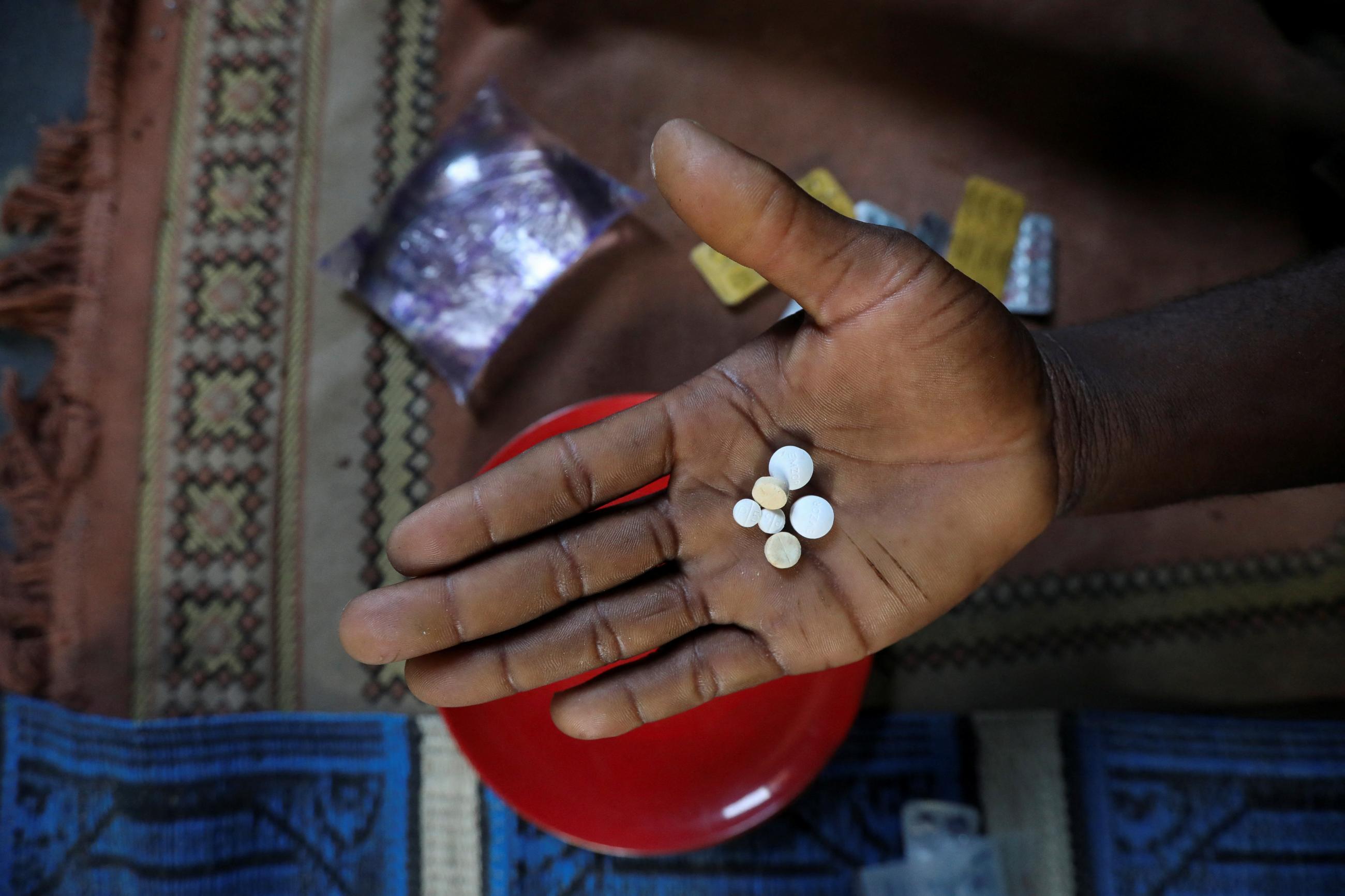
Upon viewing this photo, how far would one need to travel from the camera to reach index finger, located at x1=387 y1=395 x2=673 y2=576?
971 mm

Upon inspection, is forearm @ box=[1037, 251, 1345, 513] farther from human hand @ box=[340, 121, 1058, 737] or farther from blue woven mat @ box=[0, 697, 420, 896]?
blue woven mat @ box=[0, 697, 420, 896]

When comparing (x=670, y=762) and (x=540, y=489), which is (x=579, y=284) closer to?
(x=540, y=489)

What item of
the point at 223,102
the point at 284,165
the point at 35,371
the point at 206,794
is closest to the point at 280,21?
Result: the point at 223,102

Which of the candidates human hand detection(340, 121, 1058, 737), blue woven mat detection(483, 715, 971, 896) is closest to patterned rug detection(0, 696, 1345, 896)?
blue woven mat detection(483, 715, 971, 896)

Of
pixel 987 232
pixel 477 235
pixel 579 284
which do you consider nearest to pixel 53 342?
pixel 477 235

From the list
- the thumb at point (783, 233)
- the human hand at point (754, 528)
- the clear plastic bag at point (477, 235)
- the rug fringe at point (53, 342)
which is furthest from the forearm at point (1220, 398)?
→ the rug fringe at point (53, 342)

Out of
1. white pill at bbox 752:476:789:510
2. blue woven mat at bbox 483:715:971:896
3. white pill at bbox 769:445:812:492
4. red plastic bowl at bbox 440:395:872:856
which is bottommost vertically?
blue woven mat at bbox 483:715:971:896

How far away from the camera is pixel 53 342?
160 centimetres

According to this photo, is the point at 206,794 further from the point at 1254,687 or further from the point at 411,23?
the point at 1254,687

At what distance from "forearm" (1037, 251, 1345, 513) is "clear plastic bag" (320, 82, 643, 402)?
864 millimetres

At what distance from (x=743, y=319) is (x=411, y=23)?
0.88 m

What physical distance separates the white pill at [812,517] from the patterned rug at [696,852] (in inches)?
20.9

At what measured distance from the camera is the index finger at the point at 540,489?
97 centimetres

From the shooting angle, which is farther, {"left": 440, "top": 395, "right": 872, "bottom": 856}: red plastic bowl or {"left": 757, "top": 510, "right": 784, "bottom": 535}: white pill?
{"left": 440, "top": 395, "right": 872, "bottom": 856}: red plastic bowl
